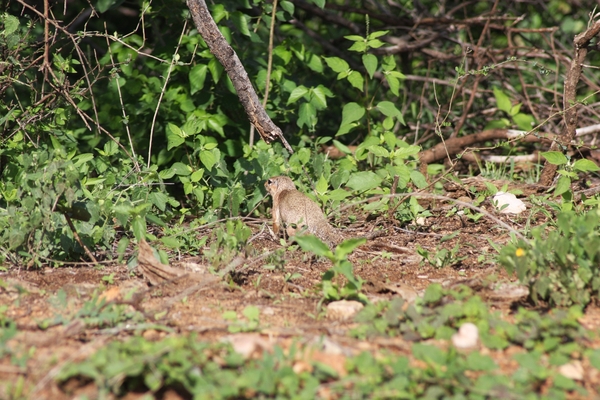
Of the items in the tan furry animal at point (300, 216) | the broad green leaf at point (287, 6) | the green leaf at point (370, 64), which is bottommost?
the tan furry animal at point (300, 216)

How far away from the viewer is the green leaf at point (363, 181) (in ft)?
19.8

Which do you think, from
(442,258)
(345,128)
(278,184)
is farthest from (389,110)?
(442,258)

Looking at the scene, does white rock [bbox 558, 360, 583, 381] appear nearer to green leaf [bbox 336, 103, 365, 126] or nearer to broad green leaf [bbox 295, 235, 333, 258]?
broad green leaf [bbox 295, 235, 333, 258]

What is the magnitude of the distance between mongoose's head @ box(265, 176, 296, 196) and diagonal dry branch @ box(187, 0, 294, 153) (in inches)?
19.1

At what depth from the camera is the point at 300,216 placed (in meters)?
5.43

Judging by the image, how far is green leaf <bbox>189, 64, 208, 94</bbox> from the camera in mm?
6426

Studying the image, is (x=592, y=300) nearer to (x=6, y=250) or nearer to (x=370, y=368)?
(x=370, y=368)

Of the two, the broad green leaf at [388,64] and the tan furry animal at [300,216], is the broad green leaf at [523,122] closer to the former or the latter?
the broad green leaf at [388,64]

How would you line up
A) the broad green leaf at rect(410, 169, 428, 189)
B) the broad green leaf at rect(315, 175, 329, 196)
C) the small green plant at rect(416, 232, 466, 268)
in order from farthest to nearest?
the broad green leaf at rect(410, 169, 428, 189) → the broad green leaf at rect(315, 175, 329, 196) → the small green plant at rect(416, 232, 466, 268)

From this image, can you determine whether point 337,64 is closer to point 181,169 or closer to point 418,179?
point 418,179

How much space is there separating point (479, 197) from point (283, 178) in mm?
1659

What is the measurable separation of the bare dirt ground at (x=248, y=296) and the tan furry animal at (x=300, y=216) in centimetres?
19

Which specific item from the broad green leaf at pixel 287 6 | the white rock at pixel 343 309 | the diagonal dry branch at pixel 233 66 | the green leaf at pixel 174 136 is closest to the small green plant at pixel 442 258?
the white rock at pixel 343 309

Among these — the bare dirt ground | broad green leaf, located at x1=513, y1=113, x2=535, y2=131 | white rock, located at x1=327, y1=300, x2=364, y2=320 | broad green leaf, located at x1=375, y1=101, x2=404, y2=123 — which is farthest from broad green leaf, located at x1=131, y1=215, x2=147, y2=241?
broad green leaf, located at x1=513, y1=113, x2=535, y2=131
